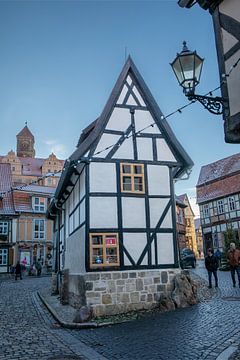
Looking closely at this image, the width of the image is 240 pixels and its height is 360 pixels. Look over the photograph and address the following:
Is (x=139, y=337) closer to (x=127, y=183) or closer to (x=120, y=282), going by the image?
(x=120, y=282)

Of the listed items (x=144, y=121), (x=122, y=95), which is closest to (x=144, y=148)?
(x=144, y=121)

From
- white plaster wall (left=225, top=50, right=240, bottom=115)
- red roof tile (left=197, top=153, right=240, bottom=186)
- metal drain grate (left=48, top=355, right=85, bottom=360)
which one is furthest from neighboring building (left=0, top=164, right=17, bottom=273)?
white plaster wall (left=225, top=50, right=240, bottom=115)

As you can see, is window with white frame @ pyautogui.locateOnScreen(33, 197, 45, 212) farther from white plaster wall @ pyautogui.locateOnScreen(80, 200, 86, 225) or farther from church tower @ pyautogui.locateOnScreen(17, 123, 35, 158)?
church tower @ pyautogui.locateOnScreen(17, 123, 35, 158)

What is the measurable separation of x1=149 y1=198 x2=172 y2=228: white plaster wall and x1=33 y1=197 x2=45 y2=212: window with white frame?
27.0 meters

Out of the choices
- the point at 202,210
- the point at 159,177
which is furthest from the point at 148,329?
the point at 202,210

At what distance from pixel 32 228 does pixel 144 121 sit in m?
26.5

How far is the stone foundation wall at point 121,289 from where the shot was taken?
1102cm

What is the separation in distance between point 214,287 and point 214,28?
10784 millimetres

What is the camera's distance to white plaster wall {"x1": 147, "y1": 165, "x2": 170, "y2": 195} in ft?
42.3

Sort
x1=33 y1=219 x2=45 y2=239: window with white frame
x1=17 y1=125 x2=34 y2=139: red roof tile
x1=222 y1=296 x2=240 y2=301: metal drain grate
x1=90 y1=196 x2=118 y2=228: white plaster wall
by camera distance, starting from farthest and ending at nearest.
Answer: x1=17 y1=125 x2=34 y2=139: red roof tile, x1=33 y1=219 x2=45 y2=239: window with white frame, x1=90 y1=196 x2=118 y2=228: white plaster wall, x1=222 y1=296 x2=240 y2=301: metal drain grate

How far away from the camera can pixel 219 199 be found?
118ft

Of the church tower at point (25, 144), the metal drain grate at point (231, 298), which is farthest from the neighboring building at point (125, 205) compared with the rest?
the church tower at point (25, 144)

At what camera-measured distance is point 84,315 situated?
10.2 m

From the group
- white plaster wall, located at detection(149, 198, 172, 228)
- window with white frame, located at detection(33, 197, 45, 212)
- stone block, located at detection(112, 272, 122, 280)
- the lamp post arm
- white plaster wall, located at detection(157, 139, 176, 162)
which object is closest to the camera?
the lamp post arm
